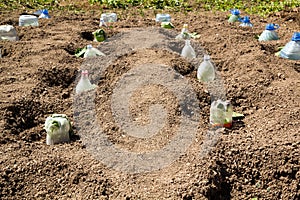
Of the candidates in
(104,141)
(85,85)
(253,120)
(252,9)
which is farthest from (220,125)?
(252,9)

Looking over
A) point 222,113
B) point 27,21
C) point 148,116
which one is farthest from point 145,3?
point 222,113

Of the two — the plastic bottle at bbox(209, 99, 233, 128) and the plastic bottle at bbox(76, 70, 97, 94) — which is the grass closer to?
the plastic bottle at bbox(76, 70, 97, 94)

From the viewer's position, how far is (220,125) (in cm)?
395

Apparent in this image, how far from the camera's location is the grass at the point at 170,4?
866 centimetres

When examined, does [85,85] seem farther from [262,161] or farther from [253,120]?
[262,161]

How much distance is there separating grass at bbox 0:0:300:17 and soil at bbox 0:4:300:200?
2.09 meters

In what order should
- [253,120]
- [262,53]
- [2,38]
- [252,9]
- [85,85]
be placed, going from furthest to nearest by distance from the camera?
1. [252,9]
2. [2,38]
3. [262,53]
4. [85,85]
5. [253,120]

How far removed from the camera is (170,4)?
9117mm

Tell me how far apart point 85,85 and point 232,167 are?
74.1 inches

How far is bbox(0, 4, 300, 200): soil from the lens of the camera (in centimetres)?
318

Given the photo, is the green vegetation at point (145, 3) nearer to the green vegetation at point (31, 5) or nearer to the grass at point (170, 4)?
the grass at point (170, 4)

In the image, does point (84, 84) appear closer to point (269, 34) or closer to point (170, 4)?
point (269, 34)

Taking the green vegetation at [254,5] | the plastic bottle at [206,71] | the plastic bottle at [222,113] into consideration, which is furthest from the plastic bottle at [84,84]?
the green vegetation at [254,5]

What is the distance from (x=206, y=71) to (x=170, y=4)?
4.60 meters
